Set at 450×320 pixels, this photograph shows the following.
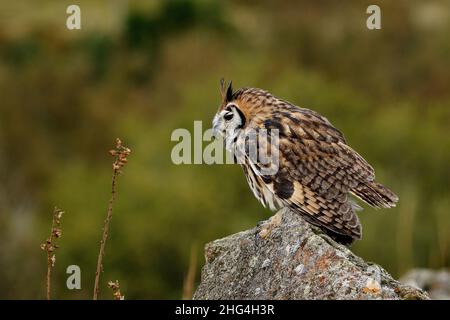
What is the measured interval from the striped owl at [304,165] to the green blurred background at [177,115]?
7.36 feet

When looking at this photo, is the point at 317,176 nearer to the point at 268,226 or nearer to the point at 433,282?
the point at 268,226

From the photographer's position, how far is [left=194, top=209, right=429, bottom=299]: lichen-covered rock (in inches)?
198

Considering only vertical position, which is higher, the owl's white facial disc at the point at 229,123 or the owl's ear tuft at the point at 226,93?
the owl's ear tuft at the point at 226,93

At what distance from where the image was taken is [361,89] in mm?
45125

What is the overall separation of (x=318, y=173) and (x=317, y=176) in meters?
0.02

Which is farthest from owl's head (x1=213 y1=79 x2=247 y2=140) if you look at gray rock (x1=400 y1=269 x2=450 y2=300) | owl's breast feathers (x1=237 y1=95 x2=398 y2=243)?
gray rock (x1=400 y1=269 x2=450 y2=300)

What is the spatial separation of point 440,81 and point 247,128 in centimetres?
4069

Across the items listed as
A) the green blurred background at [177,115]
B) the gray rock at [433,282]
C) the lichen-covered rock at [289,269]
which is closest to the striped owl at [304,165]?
the lichen-covered rock at [289,269]

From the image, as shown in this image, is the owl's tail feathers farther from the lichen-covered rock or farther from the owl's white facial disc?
the owl's white facial disc

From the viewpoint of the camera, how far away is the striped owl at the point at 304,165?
22.0ft

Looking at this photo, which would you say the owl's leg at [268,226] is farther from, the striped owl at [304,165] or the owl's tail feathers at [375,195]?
the owl's tail feathers at [375,195]

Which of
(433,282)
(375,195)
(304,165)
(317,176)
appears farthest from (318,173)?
(433,282)

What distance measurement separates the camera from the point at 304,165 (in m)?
6.95

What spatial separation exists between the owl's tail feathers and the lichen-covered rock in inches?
29.7
